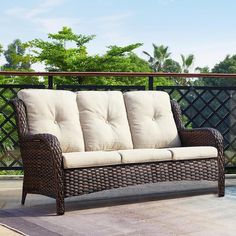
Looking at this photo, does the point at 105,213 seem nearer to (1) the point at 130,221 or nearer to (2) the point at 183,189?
(1) the point at 130,221

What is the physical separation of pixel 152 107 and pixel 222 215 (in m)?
1.29

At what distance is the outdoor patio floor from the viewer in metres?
2.72

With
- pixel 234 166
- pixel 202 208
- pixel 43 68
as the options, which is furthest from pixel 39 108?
pixel 43 68

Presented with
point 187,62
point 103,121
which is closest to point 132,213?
point 103,121

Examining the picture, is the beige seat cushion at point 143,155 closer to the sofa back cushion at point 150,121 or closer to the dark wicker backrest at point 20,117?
the sofa back cushion at point 150,121

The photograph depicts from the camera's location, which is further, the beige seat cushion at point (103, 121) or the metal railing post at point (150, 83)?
the metal railing post at point (150, 83)

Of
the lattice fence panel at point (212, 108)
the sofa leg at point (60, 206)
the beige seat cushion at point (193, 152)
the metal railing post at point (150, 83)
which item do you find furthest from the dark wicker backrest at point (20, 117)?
the lattice fence panel at point (212, 108)

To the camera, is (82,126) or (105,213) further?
(82,126)

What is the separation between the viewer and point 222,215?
3.06 metres

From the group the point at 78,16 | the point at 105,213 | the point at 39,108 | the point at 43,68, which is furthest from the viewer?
the point at 78,16

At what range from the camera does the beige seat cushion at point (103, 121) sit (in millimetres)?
3777

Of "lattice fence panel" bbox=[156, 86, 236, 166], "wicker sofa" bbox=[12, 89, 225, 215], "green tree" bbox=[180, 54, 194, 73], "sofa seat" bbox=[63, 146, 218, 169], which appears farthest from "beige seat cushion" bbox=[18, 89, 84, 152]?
"green tree" bbox=[180, 54, 194, 73]

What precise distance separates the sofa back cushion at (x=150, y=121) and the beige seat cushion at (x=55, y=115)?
0.48 metres

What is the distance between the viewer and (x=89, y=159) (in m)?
3.23
